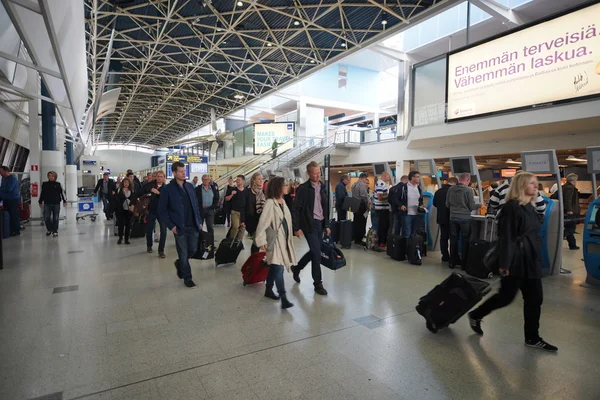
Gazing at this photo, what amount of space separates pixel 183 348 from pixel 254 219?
3713 mm

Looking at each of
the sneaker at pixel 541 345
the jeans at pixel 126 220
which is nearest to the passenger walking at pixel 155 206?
the jeans at pixel 126 220

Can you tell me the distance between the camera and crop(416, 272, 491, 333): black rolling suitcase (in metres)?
3.13

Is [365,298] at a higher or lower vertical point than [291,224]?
lower

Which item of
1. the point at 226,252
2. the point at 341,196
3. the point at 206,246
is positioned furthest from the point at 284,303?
the point at 341,196

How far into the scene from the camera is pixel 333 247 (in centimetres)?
469

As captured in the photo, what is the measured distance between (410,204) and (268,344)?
14.8 ft

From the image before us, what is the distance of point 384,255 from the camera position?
7.10 m

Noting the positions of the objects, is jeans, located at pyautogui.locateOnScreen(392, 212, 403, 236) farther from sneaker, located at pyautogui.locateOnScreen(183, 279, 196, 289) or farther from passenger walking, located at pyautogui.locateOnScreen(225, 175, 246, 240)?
sneaker, located at pyautogui.locateOnScreen(183, 279, 196, 289)

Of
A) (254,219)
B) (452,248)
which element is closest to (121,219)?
(254,219)

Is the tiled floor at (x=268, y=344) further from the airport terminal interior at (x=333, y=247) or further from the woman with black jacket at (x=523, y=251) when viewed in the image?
the woman with black jacket at (x=523, y=251)

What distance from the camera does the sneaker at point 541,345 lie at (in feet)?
9.65

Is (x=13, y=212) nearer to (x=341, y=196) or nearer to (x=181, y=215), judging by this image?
(x=181, y=215)

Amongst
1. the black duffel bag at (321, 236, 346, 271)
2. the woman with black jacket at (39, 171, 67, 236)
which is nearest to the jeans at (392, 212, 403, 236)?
the black duffel bag at (321, 236, 346, 271)

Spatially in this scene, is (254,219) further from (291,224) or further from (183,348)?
(183,348)
